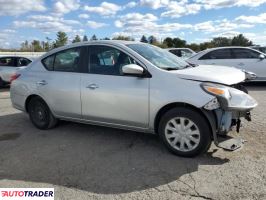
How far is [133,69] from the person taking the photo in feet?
15.6

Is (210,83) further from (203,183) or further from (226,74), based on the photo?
(203,183)

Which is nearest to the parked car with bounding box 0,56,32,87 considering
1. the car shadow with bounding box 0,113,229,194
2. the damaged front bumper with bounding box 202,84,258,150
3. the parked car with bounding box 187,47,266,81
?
the parked car with bounding box 187,47,266,81

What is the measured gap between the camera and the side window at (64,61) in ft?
18.8

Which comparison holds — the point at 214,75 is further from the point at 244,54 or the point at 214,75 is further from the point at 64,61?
the point at 244,54

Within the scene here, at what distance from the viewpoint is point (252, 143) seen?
16.7 ft

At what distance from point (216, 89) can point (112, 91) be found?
Answer: 1649 millimetres

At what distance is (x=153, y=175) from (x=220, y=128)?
1.13 metres

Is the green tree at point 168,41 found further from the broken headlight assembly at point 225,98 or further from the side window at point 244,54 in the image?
the broken headlight assembly at point 225,98

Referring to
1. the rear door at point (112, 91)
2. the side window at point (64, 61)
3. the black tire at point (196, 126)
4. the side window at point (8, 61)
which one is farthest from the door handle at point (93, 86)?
the side window at point (8, 61)

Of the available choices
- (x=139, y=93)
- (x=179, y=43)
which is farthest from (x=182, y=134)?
(x=179, y=43)

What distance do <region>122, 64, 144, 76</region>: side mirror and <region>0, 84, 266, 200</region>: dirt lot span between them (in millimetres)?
1231

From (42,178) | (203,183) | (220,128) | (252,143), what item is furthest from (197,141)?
(42,178)

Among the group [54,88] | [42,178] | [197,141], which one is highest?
[54,88]

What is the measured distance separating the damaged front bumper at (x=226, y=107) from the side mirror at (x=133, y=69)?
973 mm
